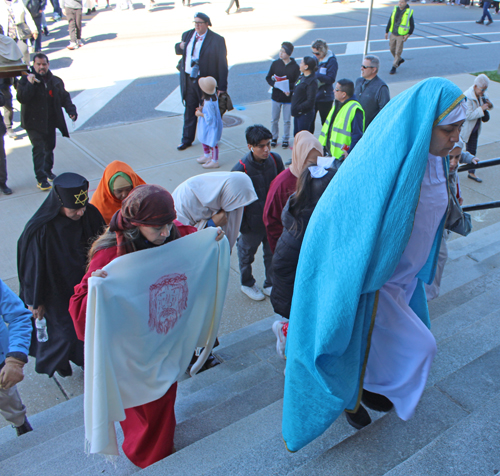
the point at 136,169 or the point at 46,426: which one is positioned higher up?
the point at 46,426

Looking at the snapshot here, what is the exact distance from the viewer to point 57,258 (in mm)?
3281

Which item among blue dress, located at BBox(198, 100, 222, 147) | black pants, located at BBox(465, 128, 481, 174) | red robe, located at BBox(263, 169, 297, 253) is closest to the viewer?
red robe, located at BBox(263, 169, 297, 253)

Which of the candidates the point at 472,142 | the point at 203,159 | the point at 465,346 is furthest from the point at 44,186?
the point at 472,142

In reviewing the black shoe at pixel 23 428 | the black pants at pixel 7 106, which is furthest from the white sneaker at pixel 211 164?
the black shoe at pixel 23 428

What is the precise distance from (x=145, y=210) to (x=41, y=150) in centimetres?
501

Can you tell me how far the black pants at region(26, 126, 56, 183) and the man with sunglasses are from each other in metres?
4.53

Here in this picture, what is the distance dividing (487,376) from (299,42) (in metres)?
16.0

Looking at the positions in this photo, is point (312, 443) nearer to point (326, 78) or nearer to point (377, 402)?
point (377, 402)

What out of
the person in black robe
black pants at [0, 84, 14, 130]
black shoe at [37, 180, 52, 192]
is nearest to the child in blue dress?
black shoe at [37, 180, 52, 192]

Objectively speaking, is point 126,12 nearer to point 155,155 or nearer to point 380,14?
point 380,14

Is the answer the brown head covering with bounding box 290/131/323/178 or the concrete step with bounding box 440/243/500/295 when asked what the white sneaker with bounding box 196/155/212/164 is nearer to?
the brown head covering with bounding box 290/131/323/178

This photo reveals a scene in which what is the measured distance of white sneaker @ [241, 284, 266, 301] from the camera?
4777 mm

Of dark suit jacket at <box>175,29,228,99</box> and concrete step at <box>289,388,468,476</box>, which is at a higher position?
dark suit jacket at <box>175,29,228,99</box>

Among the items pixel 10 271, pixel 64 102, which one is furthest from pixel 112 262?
pixel 64 102
